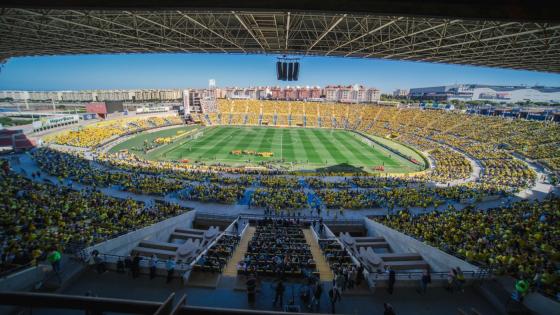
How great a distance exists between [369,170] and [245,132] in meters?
33.1

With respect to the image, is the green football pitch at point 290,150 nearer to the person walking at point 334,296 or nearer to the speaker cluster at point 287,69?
the speaker cluster at point 287,69

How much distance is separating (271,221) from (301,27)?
38.0ft

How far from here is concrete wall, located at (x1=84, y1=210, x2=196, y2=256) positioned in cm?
959

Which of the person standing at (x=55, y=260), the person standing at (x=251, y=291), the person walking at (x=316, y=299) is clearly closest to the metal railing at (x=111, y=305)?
the person standing at (x=251, y=291)

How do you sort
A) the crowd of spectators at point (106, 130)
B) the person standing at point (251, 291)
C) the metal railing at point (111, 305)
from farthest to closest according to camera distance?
the crowd of spectators at point (106, 130) → the person standing at point (251, 291) → the metal railing at point (111, 305)

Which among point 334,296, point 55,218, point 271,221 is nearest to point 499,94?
point 271,221

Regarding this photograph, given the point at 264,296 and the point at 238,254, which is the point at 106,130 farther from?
the point at 264,296

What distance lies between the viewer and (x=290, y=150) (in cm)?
4500

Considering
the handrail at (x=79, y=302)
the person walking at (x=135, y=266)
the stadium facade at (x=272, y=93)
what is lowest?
the person walking at (x=135, y=266)

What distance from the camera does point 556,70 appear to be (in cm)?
2291

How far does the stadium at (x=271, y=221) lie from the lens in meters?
7.06

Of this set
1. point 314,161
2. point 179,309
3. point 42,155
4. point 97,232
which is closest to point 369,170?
point 314,161

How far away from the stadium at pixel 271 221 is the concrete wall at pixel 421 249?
60 mm

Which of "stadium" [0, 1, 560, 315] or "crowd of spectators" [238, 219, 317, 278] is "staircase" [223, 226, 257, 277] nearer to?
"stadium" [0, 1, 560, 315]
